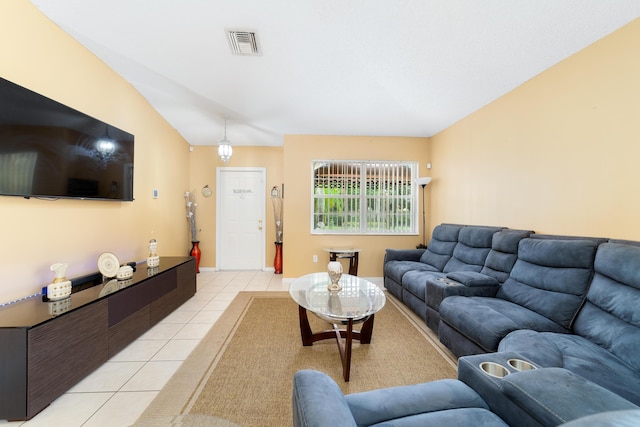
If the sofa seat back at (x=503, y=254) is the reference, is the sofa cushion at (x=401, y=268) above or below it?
below

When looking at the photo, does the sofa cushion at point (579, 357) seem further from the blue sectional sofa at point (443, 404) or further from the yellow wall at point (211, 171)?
the yellow wall at point (211, 171)

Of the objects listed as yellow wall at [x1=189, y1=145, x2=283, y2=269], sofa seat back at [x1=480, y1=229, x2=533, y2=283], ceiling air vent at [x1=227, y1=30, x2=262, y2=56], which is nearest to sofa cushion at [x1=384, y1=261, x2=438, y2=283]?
sofa seat back at [x1=480, y1=229, x2=533, y2=283]

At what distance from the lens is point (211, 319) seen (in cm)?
279

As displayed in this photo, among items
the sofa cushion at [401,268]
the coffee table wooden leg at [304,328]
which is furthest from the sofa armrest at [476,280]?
the coffee table wooden leg at [304,328]

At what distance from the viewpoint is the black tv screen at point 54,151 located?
1756mm

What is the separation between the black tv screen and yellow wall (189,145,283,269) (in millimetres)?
2143

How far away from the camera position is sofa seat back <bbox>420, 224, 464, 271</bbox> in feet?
10.6

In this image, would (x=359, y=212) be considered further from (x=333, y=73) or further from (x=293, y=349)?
(x=293, y=349)

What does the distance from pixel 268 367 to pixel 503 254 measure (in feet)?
7.75

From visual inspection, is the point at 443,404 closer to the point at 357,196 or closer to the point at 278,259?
the point at 357,196

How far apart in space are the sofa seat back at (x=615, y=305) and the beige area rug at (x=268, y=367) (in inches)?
36.1

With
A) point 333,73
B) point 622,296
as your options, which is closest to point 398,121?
point 333,73

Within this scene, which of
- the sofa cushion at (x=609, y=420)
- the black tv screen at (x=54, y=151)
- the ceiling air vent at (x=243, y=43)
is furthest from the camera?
the ceiling air vent at (x=243, y=43)

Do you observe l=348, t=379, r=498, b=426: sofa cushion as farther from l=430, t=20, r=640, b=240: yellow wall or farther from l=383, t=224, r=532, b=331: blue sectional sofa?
l=430, t=20, r=640, b=240: yellow wall
